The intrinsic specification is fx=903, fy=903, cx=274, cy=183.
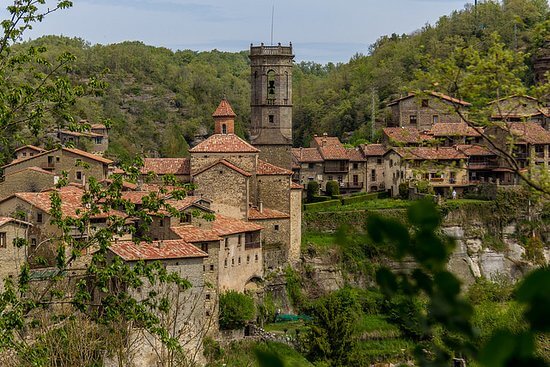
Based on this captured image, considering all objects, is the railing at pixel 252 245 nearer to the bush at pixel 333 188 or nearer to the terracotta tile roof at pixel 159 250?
the terracotta tile roof at pixel 159 250

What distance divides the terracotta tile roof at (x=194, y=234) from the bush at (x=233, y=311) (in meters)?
2.35

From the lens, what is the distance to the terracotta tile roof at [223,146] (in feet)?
128

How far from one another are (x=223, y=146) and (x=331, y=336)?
1084cm

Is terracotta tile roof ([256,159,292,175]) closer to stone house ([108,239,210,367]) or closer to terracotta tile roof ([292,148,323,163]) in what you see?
stone house ([108,239,210,367])

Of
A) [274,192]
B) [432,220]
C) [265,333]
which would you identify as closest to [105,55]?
[274,192]

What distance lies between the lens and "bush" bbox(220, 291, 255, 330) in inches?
1342

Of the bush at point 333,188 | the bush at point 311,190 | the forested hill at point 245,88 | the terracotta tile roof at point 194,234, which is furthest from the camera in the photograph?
→ the forested hill at point 245,88

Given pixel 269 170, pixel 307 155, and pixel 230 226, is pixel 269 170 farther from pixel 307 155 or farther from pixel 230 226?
pixel 307 155

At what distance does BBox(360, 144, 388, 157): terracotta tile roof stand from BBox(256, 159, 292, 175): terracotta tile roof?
1157 centimetres

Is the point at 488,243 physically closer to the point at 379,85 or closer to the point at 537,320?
the point at 379,85

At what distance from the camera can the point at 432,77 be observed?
940 centimetres

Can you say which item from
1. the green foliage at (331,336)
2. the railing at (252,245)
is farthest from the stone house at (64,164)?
the green foliage at (331,336)

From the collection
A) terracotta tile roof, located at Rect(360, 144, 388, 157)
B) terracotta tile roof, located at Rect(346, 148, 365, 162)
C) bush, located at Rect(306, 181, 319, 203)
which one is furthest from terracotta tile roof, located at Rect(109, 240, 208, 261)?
terracotta tile roof, located at Rect(360, 144, 388, 157)

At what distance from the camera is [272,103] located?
4566cm
